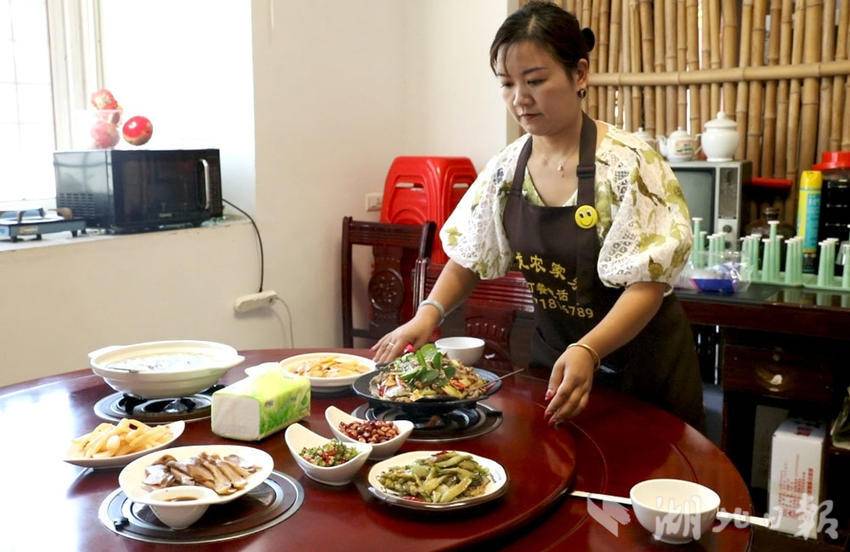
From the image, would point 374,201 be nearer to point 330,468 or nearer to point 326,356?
point 326,356

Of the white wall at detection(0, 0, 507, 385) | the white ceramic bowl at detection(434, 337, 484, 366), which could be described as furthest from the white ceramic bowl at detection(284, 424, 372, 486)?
the white wall at detection(0, 0, 507, 385)

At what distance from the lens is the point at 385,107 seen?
398 cm

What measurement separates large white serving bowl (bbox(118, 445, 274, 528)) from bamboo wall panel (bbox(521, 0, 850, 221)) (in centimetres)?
260

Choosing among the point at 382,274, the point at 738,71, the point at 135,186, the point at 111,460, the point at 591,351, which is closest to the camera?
the point at 111,460

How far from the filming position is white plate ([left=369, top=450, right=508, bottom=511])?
3.75 ft

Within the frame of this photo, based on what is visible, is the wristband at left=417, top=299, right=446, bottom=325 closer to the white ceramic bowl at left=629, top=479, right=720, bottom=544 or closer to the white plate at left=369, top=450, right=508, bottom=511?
the white plate at left=369, top=450, right=508, bottom=511

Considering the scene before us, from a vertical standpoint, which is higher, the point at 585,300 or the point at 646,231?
the point at 646,231

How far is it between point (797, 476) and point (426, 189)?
1.84 metres

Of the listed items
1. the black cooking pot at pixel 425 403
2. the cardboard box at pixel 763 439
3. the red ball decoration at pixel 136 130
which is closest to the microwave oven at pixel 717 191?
the cardboard box at pixel 763 439

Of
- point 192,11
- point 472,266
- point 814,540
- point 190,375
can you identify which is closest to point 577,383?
point 472,266

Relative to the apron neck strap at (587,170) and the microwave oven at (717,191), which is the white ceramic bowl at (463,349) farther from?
the microwave oven at (717,191)

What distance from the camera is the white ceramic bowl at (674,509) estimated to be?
3.64ft

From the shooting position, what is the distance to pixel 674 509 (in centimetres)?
114

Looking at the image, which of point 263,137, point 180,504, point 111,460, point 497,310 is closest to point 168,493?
point 180,504
